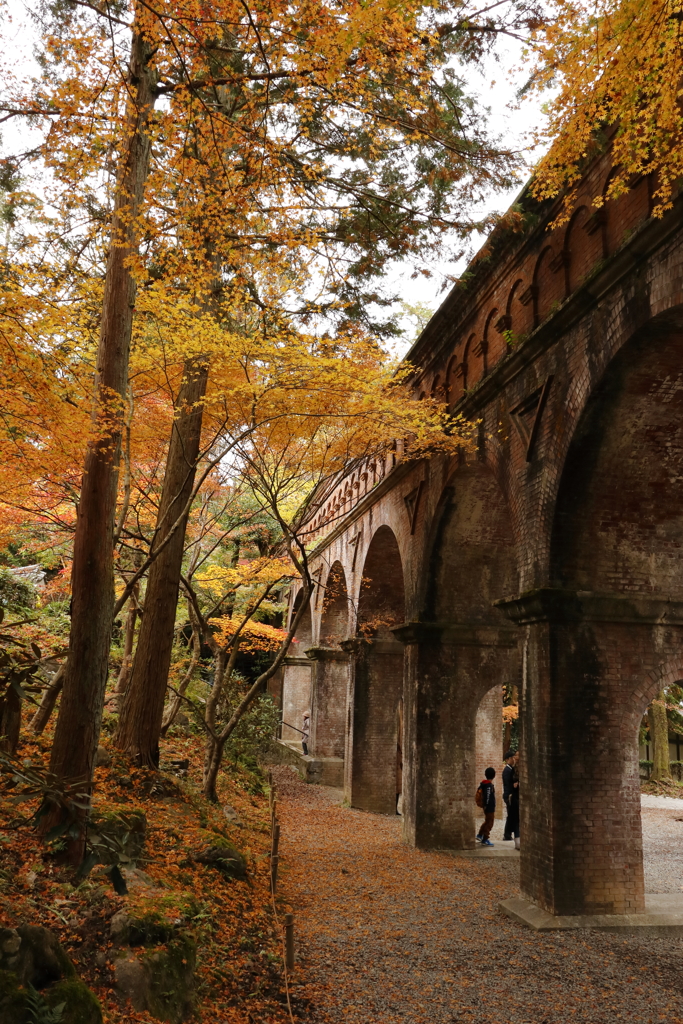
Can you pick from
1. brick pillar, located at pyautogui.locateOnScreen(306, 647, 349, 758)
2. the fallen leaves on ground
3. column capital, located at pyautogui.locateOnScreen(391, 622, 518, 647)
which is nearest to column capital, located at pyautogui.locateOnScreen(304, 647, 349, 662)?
brick pillar, located at pyautogui.locateOnScreen(306, 647, 349, 758)

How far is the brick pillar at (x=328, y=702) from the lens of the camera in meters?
21.3

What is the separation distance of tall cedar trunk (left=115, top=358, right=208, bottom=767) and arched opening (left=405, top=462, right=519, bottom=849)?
4.53m

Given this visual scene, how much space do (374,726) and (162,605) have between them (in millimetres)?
8603

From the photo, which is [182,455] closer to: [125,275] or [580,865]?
[125,275]

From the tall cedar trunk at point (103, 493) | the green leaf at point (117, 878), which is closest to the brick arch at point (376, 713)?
the tall cedar trunk at point (103, 493)

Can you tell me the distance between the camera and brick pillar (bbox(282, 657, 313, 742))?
26266mm

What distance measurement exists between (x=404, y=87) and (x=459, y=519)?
23.7 ft

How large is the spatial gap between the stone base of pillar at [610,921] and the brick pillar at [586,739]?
0.26 ft

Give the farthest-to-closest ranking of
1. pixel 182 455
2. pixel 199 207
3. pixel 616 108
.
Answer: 1. pixel 182 455
2. pixel 199 207
3. pixel 616 108

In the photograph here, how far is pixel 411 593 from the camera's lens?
43.9 ft

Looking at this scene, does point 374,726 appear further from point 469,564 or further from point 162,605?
point 162,605

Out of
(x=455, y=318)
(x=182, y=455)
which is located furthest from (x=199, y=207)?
(x=455, y=318)

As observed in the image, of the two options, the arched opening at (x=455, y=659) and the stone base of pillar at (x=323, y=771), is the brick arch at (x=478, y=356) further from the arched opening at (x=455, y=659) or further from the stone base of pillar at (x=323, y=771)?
the stone base of pillar at (x=323, y=771)

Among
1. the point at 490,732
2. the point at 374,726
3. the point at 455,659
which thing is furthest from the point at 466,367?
the point at 490,732
